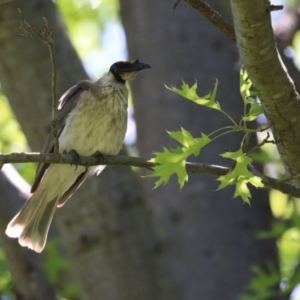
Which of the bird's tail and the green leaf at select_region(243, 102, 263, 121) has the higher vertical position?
the green leaf at select_region(243, 102, 263, 121)

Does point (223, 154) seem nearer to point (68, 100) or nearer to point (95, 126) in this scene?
point (95, 126)

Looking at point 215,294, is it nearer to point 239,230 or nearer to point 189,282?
point 189,282

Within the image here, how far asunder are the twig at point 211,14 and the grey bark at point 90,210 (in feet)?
9.10

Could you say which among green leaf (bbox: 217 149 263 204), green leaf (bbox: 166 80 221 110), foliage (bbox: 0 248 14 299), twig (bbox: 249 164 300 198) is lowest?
foliage (bbox: 0 248 14 299)

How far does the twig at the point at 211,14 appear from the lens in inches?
118

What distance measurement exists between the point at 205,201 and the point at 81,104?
214 centimetres

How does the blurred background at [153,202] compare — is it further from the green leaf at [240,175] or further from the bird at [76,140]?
the green leaf at [240,175]

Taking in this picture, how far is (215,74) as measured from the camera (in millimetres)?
7328

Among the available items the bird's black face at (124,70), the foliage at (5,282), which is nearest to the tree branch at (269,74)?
the bird's black face at (124,70)

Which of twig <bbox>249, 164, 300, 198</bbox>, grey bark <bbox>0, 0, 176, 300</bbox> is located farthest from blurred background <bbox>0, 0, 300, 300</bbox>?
twig <bbox>249, 164, 300, 198</bbox>

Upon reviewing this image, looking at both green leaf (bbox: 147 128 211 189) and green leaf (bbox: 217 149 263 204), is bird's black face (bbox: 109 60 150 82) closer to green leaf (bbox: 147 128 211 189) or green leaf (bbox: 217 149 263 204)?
green leaf (bbox: 147 128 211 189)

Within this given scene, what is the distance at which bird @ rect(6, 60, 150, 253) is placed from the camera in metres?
5.25

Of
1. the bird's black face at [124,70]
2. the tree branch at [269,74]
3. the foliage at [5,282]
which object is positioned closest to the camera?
the tree branch at [269,74]

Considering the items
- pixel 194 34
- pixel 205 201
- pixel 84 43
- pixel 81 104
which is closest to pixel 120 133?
pixel 81 104
